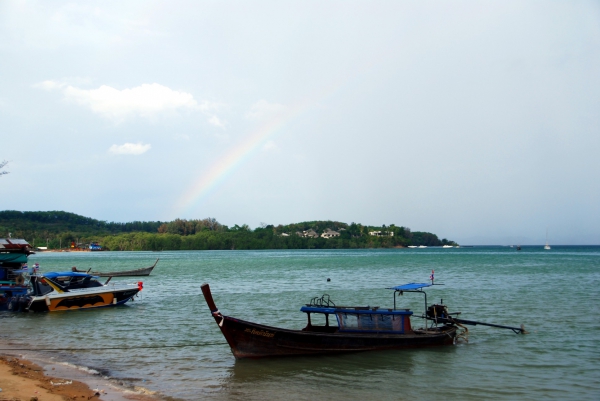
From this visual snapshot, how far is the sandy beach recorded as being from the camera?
11383mm

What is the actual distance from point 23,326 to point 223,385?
1478 centimetres

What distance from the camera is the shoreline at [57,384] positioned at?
37.7ft

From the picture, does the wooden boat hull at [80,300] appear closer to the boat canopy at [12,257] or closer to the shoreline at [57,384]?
the boat canopy at [12,257]

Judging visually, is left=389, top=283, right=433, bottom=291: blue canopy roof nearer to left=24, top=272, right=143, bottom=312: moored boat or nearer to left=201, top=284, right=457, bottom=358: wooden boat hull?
left=201, top=284, right=457, bottom=358: wooden boat hull

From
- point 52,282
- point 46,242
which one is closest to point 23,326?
point 52,282

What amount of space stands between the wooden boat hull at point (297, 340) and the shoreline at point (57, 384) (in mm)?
3601

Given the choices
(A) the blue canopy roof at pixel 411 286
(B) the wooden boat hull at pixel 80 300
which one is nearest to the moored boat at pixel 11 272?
(B) the wooden boat hull at pixel 80 300

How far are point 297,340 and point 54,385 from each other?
24.2 feet

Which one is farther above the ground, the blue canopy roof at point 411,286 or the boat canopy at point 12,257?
the boat canopy at point 12,257

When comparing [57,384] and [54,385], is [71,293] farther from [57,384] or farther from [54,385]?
[54,385]

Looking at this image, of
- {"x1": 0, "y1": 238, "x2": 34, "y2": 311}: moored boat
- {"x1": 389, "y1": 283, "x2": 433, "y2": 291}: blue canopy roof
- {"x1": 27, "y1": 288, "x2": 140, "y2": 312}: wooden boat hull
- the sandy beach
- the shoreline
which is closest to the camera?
the sandy beach

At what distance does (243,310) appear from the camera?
2950cm

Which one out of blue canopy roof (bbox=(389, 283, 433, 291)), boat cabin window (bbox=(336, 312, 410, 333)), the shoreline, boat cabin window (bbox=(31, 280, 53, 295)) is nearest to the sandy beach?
the shoreline

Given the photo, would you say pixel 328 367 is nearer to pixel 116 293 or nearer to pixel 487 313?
pixel 487 313
